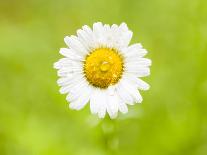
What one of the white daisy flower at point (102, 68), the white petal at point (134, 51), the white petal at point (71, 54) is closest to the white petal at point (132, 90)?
the white daisy flower at point (102, 68)

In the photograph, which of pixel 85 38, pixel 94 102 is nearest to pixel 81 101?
pixel 94 102

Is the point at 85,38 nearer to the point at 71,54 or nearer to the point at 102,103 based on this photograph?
the point at 71,54

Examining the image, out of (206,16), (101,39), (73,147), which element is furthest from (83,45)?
(206,16)

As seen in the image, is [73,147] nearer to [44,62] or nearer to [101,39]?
[44,62]

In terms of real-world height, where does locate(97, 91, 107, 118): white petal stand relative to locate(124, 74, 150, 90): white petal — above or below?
below

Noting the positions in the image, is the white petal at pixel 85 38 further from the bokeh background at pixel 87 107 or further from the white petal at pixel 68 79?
the bokeh background at pixel 87 107

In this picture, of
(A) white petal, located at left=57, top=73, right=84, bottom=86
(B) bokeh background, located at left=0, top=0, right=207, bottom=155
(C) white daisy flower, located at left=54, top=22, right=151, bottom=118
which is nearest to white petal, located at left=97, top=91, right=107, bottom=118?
(C) white daisy flower, located at left=54, top=22, right=151, bottom=118

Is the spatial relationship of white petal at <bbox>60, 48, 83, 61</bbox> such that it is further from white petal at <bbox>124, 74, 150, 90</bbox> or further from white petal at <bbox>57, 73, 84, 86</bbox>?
white petal at <bbox>124, 74, 150, 90</bbox>
